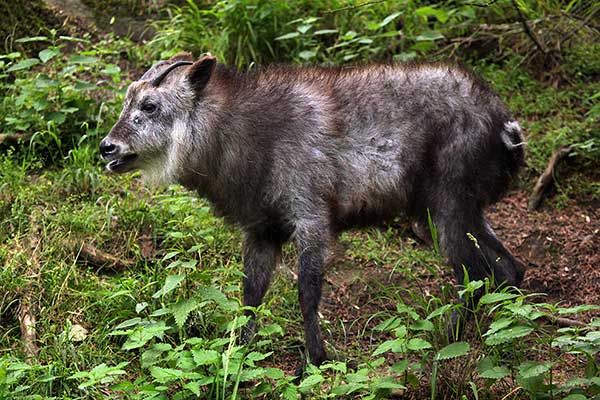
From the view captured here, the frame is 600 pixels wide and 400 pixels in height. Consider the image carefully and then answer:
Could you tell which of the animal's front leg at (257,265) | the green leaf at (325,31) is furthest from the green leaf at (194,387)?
the green leaf at (325,31)

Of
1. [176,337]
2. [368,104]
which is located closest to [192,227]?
[176,337]

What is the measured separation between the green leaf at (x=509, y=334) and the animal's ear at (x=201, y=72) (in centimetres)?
228

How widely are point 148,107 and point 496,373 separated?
100 inches

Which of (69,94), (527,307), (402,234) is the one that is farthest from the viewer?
(69,94)

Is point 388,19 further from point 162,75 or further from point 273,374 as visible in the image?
point 273,374

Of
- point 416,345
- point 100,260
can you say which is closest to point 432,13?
point 100,260

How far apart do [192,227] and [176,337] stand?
1.17 m

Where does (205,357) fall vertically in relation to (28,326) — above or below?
above

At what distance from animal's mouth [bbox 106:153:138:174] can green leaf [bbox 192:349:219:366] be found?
1478 millimetres

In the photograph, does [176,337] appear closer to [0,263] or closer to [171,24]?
[0,263]

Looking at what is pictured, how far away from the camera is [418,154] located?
217 inches

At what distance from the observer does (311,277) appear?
17.3ft

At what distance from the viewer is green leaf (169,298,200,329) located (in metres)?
4.73

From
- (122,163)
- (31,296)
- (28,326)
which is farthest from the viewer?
(31,296)
